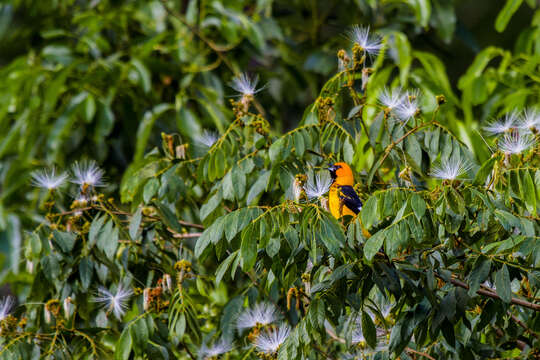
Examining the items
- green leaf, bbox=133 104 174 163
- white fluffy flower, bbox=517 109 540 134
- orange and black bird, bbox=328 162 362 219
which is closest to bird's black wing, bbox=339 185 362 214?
orange and black bird, bbox=328 162 362 219

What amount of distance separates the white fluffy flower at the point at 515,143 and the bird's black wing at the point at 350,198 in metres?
0.40

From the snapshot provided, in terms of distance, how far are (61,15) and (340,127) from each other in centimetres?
290

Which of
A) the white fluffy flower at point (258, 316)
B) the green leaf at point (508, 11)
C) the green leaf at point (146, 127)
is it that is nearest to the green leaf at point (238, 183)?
the white fluffy flower at point (258, 316)

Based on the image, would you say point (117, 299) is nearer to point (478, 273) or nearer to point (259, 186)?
point (259, 186)

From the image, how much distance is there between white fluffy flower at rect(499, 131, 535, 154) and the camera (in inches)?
69.1

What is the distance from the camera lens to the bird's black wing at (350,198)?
171 cm

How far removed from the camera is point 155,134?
11.2ft

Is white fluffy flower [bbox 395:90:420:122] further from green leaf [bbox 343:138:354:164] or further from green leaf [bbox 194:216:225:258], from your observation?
green leaf [bbox 194:216:225:258]

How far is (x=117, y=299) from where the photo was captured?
6.45 feet

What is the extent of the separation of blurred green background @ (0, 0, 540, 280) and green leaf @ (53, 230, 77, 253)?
111cm

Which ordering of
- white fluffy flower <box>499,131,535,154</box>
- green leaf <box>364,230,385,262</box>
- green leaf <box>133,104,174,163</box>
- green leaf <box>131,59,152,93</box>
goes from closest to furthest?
green leaf <box>364,230,385,262</box>, white fluffy flower <box>499,131,535,154</box>, green leaf <box>133,104,174,163</box>, green leaf <box>131,59,152,93</box>

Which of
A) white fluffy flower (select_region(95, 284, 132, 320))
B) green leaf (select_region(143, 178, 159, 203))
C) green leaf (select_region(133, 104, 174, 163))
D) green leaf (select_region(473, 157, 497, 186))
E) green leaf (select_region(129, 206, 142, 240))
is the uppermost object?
green leaf (select_region(473, 157, 497, 186))

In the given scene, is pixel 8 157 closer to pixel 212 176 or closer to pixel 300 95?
pixel 300 95

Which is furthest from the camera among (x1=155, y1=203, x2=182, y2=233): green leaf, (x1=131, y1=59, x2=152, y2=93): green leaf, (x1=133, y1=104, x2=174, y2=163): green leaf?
(x1=131, y1=59, x2=152, y2=93): green leaf
